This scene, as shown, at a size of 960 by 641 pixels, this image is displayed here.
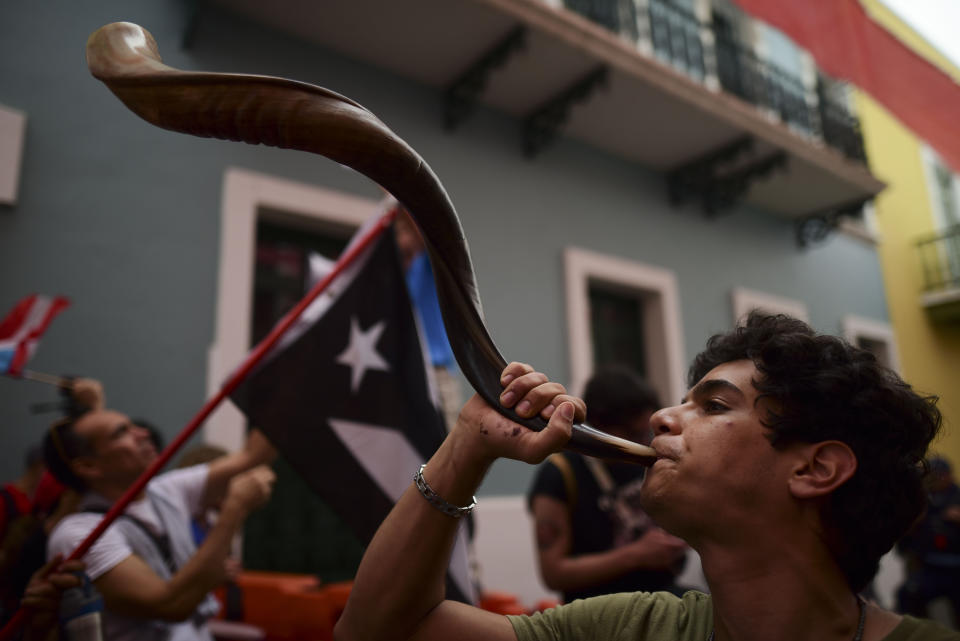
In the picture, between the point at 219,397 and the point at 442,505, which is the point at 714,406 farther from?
the point at 219,397

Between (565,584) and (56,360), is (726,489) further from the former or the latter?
(56,360)

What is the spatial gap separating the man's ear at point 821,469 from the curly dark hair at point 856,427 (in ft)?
0.06

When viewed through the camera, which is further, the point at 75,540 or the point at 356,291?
the point at 356,291

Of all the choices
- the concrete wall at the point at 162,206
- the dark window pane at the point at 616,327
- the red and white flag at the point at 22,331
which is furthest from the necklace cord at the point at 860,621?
the dark window pane at the point at 616,327

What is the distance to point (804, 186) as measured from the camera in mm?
7906

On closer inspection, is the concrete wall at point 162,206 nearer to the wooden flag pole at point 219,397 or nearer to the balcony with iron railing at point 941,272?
the wooden flag pole at point 219,397

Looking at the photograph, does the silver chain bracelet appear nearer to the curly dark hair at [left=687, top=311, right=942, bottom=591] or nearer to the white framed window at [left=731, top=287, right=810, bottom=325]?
the curly dark hair at [left=687, top=311, right=942, bottom=591]

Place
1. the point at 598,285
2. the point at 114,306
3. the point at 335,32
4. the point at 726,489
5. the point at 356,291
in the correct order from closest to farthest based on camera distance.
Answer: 1. the point at 726,489
2. the point at 356,291
3. the point at 114,306
4. the point at 335,32
5. the point at 598,285

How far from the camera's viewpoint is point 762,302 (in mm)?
7828

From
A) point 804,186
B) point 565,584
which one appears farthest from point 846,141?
point 565,584

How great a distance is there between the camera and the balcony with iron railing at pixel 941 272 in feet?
33.3

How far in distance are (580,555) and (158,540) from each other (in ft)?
4.66

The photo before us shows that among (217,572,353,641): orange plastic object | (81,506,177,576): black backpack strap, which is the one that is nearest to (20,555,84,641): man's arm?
(81,506,177,576): black backpack strap

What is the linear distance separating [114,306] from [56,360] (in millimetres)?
417
